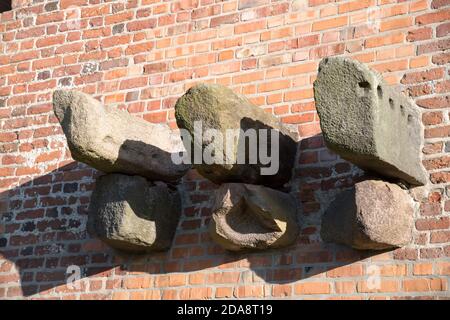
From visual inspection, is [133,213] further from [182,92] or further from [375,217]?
[375,217]

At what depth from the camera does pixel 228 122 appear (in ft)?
12.9

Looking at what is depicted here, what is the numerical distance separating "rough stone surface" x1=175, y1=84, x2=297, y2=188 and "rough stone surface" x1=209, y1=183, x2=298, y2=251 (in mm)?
81

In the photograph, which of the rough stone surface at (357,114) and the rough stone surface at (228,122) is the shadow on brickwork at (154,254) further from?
Answer: the rough stone surface at (357,114)

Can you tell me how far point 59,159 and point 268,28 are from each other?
1450 millimetres

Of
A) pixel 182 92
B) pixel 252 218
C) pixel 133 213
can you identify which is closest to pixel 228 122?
pixel 252 218

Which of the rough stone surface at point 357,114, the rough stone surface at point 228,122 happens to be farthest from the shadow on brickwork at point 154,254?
the rough stone surface at point 357,114

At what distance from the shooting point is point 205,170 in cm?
405

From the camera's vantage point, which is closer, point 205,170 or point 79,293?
point 205,170

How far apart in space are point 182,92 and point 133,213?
848mm

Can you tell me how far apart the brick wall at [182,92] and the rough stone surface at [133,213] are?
94mm

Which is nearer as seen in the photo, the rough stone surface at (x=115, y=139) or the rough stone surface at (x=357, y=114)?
the rough stone surface at (x=357, y=114)

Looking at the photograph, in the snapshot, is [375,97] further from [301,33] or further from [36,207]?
[36,207]

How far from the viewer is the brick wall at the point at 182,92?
3.98 m

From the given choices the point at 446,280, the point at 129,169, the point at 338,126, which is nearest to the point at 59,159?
the point at 129,169
